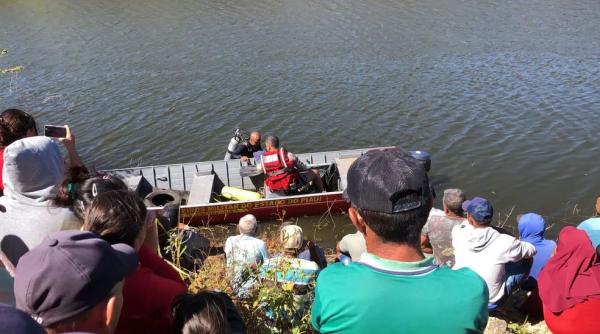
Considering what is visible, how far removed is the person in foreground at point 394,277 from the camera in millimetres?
A: 2109

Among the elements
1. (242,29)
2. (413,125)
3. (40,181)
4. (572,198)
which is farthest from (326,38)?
(40,181)

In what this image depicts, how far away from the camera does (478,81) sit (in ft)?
55.2

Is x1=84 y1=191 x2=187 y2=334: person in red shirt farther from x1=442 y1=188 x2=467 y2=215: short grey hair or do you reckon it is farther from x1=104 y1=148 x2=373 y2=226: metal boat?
x1=104 y1=148 x2=373 y2=226: metal boat

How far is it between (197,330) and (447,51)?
62.1 ft

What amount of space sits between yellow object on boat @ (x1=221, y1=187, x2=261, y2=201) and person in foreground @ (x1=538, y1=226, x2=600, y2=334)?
20.8ft

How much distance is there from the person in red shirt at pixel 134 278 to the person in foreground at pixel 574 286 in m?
3.20

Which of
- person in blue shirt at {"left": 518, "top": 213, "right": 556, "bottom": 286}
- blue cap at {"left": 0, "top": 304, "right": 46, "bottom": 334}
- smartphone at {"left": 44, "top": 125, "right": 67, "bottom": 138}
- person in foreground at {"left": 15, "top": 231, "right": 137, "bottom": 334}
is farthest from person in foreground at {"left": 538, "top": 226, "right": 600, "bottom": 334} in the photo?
smartphone at {"left": 44, "top": 125, "right": 67, "bottom": 138}

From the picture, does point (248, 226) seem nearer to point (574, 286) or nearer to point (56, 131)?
point (56, 131)

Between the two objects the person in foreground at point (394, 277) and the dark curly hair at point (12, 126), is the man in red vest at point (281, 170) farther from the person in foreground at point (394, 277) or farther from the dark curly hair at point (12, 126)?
the person in foreground at point (394, 277)

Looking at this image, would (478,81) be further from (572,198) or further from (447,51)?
(572,198)

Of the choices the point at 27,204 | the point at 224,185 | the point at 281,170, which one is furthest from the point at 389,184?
the point at 224,185

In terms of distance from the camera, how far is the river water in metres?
12.6

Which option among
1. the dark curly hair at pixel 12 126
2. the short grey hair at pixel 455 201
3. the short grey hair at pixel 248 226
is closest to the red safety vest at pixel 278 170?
the short grey hair at pixel 455 201

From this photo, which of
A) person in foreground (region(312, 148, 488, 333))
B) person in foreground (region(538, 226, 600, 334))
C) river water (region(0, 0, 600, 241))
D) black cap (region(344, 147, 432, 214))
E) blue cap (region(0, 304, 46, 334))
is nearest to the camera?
blue cap (region(0, 304, 46, 334))
